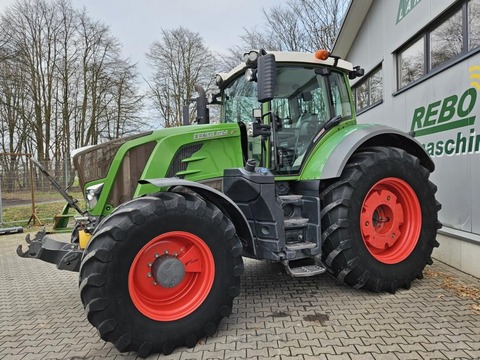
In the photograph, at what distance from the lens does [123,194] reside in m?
3.47

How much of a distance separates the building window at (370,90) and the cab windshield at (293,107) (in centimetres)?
472

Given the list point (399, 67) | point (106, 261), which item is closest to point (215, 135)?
point (106, 261)

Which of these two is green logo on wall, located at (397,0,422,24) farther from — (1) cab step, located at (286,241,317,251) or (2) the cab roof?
(1) cab step, located at (286,241,317,251)

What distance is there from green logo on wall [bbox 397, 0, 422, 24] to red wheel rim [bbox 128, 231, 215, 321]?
6.01 meters

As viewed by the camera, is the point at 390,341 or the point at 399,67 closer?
the point at 390,341

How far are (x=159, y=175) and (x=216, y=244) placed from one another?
0.90m

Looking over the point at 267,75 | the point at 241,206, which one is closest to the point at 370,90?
the point at 267,75

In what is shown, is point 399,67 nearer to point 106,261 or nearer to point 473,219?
point 473,219

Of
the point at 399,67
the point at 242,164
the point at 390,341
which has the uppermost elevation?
the point at 399,67

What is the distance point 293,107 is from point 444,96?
8.51ft

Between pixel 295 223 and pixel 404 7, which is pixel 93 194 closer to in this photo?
pixel 295 223

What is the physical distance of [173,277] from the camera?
2.89 m

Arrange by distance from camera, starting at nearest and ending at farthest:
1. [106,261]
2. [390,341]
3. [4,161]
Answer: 1. [106,261]
2. [390,341]
3. [4,161]

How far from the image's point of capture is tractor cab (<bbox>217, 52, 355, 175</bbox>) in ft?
12.7
